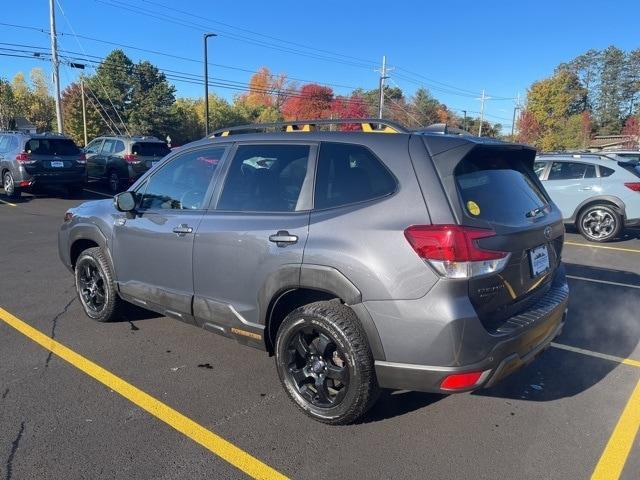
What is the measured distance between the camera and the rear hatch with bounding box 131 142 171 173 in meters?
15.2

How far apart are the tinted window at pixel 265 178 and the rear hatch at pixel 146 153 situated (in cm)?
1231

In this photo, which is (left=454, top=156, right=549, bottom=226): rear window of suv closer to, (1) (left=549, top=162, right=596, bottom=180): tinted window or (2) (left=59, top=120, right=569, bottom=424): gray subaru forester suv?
(2) (left=59, top=120, right=569, bottom=424): gray subaru forester suv

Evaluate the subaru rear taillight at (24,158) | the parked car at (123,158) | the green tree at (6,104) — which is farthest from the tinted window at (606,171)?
the green tree at (6,104)

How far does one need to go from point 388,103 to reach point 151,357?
7810cm

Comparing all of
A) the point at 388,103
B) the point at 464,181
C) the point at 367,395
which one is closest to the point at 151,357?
the point at 367,395

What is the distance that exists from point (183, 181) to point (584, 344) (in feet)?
12.3

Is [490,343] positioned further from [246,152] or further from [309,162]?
[246,152]

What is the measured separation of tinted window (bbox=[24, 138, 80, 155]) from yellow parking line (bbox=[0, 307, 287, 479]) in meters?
11.1

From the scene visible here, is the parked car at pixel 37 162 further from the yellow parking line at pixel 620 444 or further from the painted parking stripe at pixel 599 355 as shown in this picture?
the yellow parking line at pixel 620 444

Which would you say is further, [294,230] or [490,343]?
[294,230]

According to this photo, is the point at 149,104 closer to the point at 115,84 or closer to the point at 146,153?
the point at 115,84

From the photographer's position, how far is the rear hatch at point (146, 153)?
49.9 ft

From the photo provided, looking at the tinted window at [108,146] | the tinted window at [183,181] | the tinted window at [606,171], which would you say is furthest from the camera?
the tinted window at [108,146]

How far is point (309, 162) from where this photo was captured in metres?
3.11
